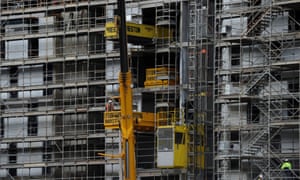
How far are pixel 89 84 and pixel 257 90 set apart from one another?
544 inches

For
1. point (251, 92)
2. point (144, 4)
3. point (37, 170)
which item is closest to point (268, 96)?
point (251, 92)

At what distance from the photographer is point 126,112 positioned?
62688 millimetres

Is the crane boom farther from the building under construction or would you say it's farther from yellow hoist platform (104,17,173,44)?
yellow hoist platform (104,17,173,44)

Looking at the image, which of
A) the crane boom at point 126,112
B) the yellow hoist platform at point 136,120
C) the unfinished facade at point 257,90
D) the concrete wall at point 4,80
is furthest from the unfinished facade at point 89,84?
the crane boom at point 126,112

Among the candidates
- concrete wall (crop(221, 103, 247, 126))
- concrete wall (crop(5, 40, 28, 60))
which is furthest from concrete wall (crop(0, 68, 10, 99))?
concrete wall (crop(221, 103, 247, 126))

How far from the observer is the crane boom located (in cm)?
6247

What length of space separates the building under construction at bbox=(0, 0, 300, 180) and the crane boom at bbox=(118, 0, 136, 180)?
67 cm

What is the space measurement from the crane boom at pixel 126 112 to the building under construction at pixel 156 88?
67cm

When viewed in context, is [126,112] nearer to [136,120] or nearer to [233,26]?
[136,120]

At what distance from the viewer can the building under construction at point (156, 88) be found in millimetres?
72062

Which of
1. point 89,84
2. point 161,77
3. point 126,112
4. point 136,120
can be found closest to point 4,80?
point 89,84

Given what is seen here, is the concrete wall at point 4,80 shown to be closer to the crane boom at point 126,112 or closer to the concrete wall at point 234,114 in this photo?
the concrete wall at point 234,114

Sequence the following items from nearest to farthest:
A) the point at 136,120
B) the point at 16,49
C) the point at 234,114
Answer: the point at 234,114 < the point at 136,120 < the point at 16,49

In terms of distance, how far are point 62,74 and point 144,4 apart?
24.9 ft
